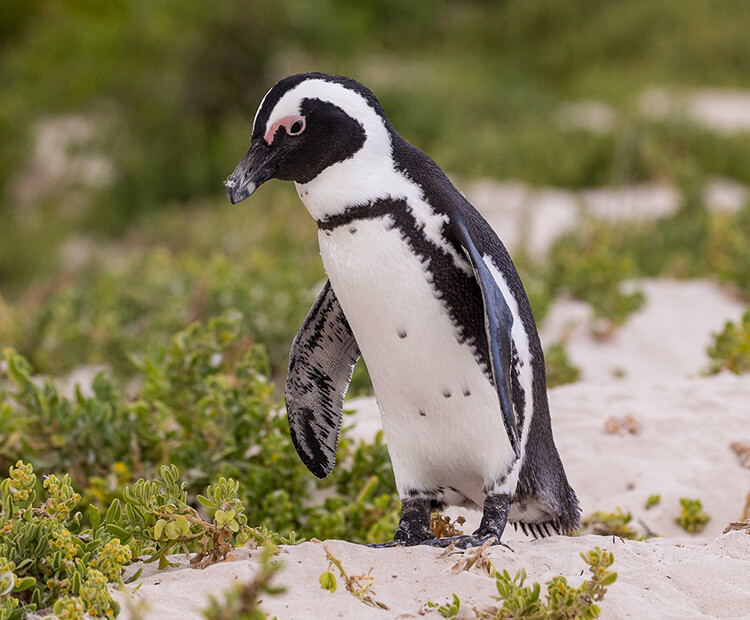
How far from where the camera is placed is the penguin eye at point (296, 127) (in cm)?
191

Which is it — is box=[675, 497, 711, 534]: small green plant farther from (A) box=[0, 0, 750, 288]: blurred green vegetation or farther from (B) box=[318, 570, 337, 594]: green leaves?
(A) box=[0, 0, 750, 288]: blurred green vegetation

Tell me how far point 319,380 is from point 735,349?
2.02 m

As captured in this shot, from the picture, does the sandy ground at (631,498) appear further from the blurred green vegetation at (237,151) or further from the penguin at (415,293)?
the blurred green vegetation at (237,151)

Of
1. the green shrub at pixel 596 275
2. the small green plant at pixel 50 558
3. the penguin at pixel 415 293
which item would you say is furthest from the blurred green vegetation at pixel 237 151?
the small green plant at pixel 50 558

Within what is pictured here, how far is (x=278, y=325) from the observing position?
13.5ft

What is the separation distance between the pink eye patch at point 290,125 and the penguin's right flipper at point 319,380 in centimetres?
46

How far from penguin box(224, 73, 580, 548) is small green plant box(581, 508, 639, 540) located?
55 centimetres

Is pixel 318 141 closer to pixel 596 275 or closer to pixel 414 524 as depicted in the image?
pixel 414 524

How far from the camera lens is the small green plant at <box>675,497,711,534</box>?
2670 millimetres

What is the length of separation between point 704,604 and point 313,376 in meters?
1.01

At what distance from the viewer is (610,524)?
2.61 m

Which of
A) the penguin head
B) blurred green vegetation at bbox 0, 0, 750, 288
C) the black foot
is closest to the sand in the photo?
the black foot

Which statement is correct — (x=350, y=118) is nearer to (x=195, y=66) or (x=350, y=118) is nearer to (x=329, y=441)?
(x=329, y=441)

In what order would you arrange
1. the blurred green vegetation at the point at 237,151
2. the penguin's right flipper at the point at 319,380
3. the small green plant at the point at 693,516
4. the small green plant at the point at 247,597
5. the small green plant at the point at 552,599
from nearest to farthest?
1. the small green plant at the point at 247,597
2. the small green plant at the point at 552,599
3. the penguin's right flipper at the point at 319,380
4. the small green plant at the point at 693,516
5. the blurred green vegetation at the point at 237,151
